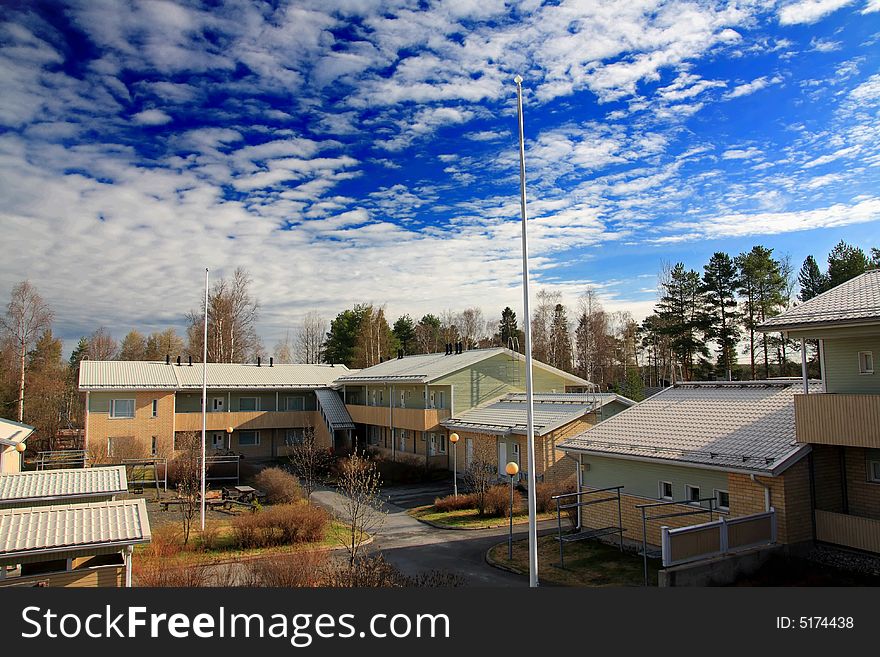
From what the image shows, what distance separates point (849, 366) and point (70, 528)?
731 inches

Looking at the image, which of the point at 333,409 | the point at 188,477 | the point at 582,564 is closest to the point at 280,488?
the point at 188,477

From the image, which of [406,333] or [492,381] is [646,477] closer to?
[492,381]

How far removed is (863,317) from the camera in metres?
14.1

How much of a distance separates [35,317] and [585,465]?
38.3 m

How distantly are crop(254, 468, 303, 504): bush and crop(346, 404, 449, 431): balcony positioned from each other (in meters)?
9.03

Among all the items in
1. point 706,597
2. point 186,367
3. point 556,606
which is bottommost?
point 706,597

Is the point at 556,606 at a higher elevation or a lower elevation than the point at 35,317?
lower

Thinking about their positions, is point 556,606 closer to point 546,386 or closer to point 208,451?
point 546,386

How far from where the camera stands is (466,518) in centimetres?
2425

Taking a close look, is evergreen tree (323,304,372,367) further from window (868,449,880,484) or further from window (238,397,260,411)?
window (868,449,880,484)

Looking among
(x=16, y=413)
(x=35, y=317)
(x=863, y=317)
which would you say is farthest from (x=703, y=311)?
(x=16, y=413)

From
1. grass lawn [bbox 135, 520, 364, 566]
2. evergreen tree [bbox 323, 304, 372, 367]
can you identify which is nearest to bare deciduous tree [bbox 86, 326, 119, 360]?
evergreen tree [bbox 323, 304, 372, 367]

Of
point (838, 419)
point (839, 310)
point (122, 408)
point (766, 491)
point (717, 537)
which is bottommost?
point (717, 537)

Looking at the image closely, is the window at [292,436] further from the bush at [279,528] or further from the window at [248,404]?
the bush at [279,528]
